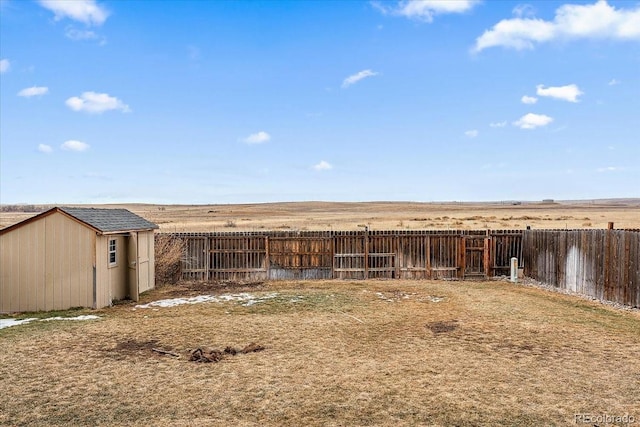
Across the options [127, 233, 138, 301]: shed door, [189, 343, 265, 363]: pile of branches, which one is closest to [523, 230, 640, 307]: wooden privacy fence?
[189, 343, 265, 363]: pile of branches

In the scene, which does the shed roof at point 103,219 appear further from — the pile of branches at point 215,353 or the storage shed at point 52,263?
the pile of branches at point 215,353

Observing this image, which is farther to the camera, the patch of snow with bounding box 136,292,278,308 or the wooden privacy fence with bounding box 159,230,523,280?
the wooden privacy fence with bounding box 159,230,523,280

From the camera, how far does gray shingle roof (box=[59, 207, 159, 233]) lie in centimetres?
1271

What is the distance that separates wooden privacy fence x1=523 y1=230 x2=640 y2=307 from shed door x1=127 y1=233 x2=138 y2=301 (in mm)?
12981

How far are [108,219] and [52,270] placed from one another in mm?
2191

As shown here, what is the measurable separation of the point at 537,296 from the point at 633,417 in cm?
862

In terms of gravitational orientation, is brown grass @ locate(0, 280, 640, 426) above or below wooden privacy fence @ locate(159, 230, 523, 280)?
below

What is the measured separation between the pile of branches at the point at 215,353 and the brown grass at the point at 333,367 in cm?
20

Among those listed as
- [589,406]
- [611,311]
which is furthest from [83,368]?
[611,311]

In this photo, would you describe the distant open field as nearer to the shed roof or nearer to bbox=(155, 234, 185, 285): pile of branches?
bbox=(155, 234, 185, 285): pile of branches

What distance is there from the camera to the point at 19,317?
11797 millimetres

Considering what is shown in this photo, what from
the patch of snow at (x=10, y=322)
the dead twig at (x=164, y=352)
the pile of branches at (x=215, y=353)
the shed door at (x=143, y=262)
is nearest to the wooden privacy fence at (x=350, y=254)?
the shed door at (x=143, y=262)

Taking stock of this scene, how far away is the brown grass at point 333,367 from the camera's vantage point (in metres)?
5.84

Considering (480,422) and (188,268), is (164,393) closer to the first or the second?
(480,422)
